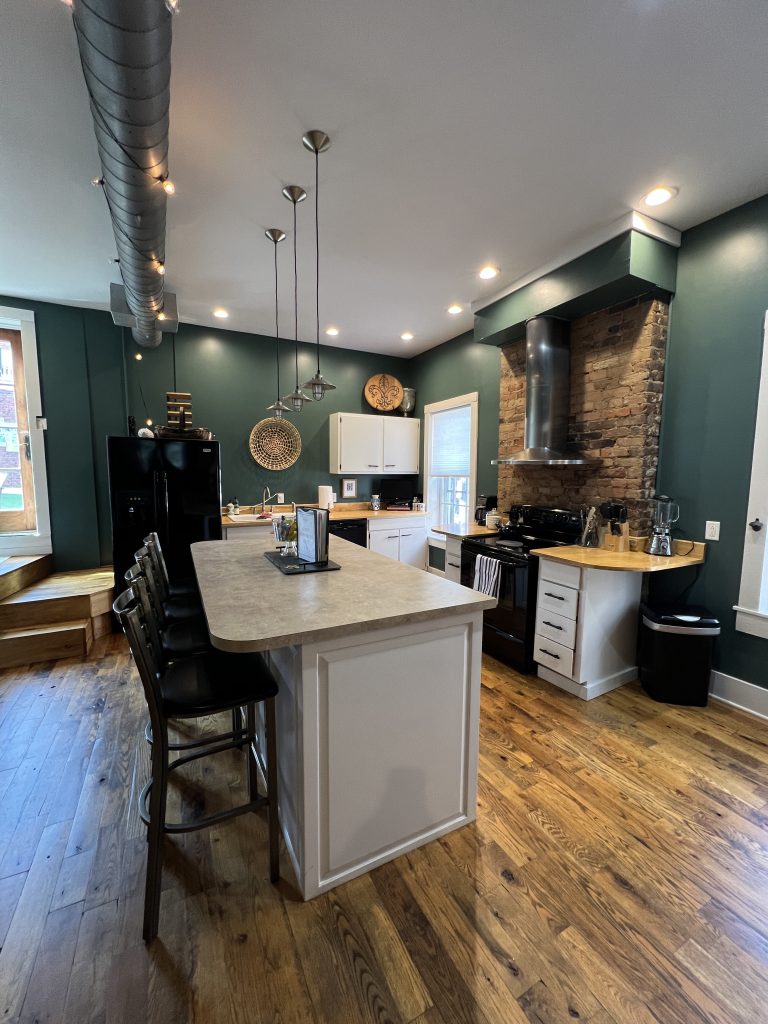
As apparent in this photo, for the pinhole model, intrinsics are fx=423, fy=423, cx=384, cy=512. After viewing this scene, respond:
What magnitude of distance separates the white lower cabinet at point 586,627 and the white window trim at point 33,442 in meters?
4.53

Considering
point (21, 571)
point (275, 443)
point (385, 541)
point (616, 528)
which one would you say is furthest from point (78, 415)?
point (616, 528)

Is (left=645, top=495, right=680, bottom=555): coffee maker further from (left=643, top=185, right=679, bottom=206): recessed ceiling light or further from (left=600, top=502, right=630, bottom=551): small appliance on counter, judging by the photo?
(left=643, top=185, right=679, bottom=206): recessed ceiling light

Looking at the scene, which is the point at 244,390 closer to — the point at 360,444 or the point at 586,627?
the point at 360,444

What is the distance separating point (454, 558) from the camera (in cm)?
372

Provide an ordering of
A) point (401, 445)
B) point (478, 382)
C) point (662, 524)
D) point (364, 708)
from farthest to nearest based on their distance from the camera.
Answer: point (401, 445) → point (478, 382) → point (662, 524) → point (364, 708)

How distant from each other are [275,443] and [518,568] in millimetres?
3237

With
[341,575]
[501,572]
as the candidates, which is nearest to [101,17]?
[341,575]

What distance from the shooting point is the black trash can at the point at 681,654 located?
8.32ft

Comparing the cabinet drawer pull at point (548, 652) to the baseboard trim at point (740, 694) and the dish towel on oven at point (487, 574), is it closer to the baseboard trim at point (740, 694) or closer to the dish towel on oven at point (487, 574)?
the dish towel on oven at point (487, 574)

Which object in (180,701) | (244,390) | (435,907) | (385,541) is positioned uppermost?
(244,390)

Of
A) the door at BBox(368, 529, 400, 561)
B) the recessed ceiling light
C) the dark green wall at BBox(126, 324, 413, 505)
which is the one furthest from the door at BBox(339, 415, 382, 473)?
the recessed ceiling light

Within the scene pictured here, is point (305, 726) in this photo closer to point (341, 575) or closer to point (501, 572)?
point (341, 575)

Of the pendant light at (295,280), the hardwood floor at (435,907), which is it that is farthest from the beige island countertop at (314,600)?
the pendant light at (295,280)

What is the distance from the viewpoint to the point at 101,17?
3.49 ft
